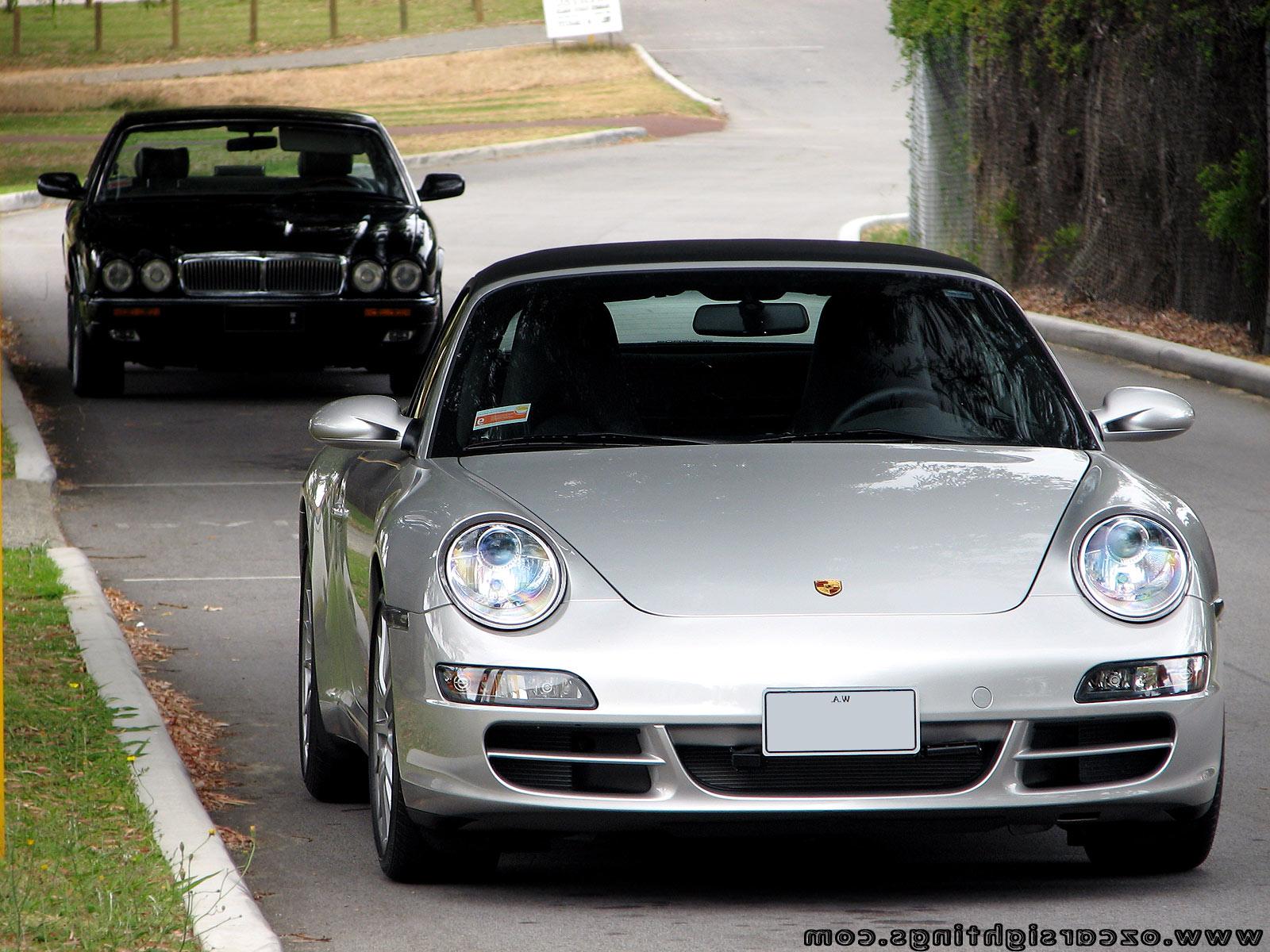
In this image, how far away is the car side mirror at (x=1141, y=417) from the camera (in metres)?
5.58

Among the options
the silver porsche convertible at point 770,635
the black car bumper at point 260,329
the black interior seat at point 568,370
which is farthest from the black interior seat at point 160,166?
the silver porsche convertible at point 770,635

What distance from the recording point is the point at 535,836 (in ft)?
15.5

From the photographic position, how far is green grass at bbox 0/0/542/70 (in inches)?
2280

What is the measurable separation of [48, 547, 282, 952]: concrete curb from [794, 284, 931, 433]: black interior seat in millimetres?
1777

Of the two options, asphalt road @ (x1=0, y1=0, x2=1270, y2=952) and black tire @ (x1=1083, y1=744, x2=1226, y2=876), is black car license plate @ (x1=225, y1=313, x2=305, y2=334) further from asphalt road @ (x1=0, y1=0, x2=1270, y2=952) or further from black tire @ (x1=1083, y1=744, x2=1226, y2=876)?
black tire @ (x1=1083, y1=744, x2=1226, y2=876)

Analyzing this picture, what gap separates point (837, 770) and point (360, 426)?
1627 mm

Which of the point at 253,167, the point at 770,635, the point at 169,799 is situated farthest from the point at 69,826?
the point at 253,167

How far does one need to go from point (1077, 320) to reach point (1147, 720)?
13.6 metres

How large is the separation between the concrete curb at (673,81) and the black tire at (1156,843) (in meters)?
39.1

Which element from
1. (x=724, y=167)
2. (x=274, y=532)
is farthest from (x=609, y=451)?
(x=724, y=167)

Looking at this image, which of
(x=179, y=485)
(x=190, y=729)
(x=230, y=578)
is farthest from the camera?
(x=179, y=485)

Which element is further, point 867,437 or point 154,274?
point 154,274

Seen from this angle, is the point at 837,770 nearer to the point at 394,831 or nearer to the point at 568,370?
the point at 394,831

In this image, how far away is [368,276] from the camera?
14.0 meters
